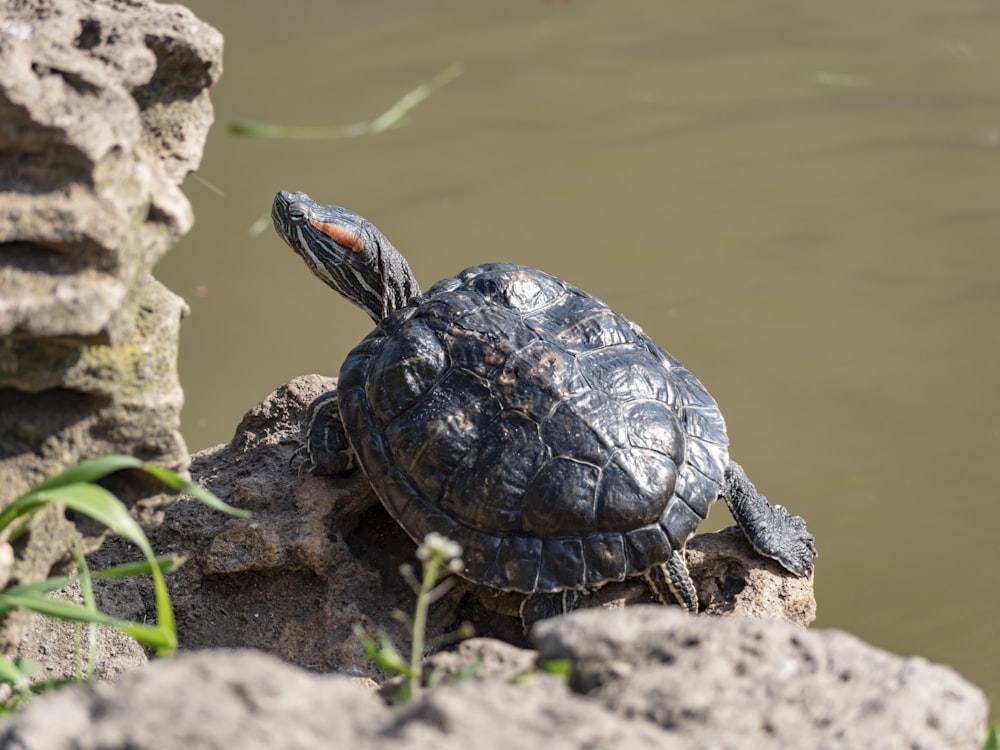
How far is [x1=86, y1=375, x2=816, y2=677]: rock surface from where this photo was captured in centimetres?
326

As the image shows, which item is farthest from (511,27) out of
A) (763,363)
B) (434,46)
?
(763,363)

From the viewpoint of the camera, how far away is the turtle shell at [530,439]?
10.0 feet

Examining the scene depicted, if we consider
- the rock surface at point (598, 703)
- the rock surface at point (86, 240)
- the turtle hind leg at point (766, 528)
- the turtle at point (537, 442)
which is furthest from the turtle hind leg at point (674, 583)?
the rock surface at point (86, 240)

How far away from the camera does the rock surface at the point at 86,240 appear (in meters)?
2.28

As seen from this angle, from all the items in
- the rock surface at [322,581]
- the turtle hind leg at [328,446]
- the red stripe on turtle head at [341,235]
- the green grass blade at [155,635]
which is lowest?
the rock surface at [322,581]

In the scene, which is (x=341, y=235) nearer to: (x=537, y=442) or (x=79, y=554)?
(x=537, y=442)

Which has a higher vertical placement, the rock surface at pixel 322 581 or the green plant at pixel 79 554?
the green plant at pixel 79 554

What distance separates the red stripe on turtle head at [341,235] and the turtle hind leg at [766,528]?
1.51 meters

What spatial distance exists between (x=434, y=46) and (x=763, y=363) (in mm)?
3812

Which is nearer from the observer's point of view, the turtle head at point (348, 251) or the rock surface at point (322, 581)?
the rock surface at point (322, 581)

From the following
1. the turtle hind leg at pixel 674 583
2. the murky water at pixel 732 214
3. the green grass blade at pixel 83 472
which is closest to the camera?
the green grass blade at pixel 83 472

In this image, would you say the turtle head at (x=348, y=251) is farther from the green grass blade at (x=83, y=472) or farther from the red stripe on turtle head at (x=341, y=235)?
the green grass blade at (x=83, y=472)

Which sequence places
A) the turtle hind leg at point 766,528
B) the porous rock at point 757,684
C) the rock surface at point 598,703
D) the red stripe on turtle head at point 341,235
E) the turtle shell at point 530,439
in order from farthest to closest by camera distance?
the red stripe on turtle head at point 341,235 < the turtle hind leg at point 766,528 < the turtle shell at point 530,439 < the porous rock at point 757,684 < the rock surface at point 598,703

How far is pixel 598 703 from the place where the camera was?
1840mm
